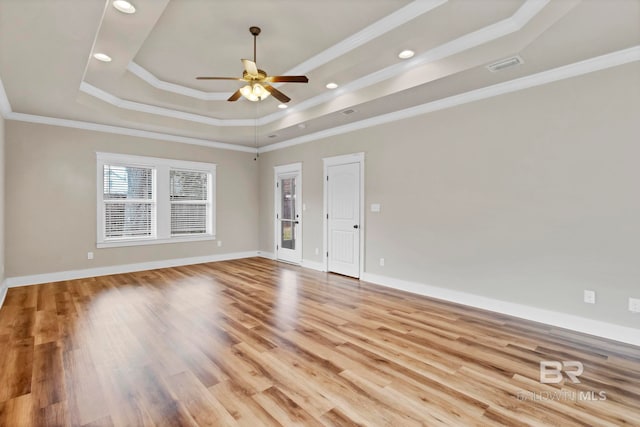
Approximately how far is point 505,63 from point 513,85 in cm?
57

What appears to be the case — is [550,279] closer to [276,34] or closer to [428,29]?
[428,29]

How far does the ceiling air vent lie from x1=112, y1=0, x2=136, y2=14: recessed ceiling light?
11.1 ft

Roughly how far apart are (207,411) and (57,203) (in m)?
5.11

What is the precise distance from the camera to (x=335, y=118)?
511 centimetres

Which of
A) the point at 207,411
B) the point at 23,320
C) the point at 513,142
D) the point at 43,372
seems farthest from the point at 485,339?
the point at 23,320

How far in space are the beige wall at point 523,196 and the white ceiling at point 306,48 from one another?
0.35m

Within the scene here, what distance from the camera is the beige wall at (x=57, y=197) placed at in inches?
189

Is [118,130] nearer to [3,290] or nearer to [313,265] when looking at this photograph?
[3,290]

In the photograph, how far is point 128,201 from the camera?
5855mm

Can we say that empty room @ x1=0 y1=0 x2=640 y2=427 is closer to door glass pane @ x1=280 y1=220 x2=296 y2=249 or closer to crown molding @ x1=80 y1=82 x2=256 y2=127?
crown molding @ x1=80 y1=82 x2=256 y2=127

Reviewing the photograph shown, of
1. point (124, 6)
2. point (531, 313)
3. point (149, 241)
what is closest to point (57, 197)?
point (149, 241)

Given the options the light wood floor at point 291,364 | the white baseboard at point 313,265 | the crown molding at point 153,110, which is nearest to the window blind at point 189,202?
the crown molding at point 153,110

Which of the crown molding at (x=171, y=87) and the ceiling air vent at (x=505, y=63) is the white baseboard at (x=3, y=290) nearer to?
the crown molding at (x=171, y=87)

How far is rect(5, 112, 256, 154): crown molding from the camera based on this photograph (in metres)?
4.89
